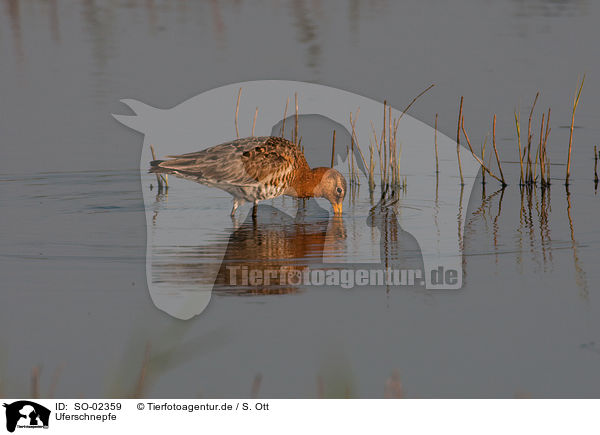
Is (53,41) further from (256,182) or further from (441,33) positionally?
(256,182)

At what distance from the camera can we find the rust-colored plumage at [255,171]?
11867 mm

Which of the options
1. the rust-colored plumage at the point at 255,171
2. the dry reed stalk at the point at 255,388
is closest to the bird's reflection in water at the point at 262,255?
the rust-colored plumage at the point at 255,171

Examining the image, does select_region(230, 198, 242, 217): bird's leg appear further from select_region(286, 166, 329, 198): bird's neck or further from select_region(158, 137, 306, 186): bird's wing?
select_region(286, 166, 329, 198): bird's neck

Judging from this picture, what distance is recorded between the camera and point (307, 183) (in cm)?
1242

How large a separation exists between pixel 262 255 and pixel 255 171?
195 centimetres

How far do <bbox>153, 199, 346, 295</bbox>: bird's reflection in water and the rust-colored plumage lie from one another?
0.31 meters

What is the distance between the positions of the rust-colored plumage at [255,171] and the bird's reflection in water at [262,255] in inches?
12.2

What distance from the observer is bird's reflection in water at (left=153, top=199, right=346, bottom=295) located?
898cm

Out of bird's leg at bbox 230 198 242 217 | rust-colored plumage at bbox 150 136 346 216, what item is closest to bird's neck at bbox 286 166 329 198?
rust-colored plumage at bbox 150 136 346 216

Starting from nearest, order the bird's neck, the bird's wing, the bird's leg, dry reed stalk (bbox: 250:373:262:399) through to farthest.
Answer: dry reed stalk (bbox: 250:373:262:399)
the bird's wing
the bird's leg
the bird's neck

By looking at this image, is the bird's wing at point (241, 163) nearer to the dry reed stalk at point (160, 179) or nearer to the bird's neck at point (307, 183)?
the bird's neck at point (307, 183)
